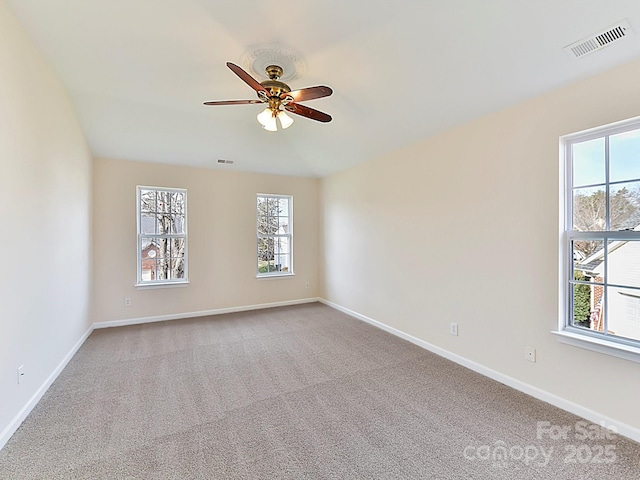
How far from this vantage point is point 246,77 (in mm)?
2012

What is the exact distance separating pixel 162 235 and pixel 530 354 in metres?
5.02

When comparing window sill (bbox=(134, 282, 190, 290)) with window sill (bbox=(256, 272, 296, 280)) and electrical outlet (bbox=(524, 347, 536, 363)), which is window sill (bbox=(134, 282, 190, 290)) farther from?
electrical outlet (bbox=(524, 347, 536, 363))

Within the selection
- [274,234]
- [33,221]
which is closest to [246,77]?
[33,221]

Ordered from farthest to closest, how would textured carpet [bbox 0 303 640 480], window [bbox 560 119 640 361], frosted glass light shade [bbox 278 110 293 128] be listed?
frosted glass light shade [bbox 278 110 293 128]
window [bbox 560 119 640 361]
textured carpet [bbox 0 303 640 480]

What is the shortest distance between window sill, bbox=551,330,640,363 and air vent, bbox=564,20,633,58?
6.55 feet

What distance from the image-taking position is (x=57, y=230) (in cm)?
279

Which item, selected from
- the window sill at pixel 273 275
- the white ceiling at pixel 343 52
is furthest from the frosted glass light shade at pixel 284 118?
the window sill at pixel 273 275

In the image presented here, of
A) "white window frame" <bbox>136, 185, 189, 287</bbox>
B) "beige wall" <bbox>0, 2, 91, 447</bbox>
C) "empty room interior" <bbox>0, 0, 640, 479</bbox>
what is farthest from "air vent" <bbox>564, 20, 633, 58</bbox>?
"white window frame" <bbox>136, 185, 189, 287</bbox>

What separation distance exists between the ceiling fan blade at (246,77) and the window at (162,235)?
3139 millimetres

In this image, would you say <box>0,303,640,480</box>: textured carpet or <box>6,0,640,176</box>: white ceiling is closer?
<box>0,303,640,480</box>: textured carpet

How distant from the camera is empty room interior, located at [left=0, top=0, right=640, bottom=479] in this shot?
1.86 meters

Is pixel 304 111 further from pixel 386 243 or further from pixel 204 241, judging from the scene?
pixel 204 241

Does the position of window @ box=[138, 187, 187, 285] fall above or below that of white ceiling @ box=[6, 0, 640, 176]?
below

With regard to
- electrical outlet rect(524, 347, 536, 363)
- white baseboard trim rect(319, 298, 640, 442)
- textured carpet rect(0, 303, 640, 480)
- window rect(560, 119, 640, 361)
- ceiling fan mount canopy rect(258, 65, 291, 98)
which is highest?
ceiling fan mount canopy rect(258, 65, 291, 98)
